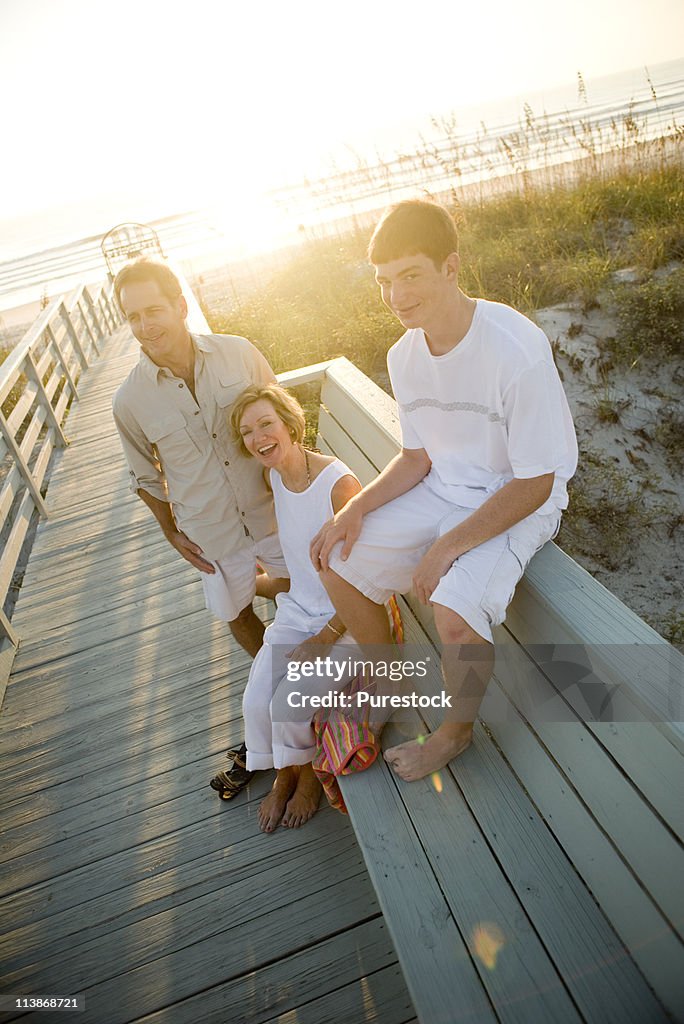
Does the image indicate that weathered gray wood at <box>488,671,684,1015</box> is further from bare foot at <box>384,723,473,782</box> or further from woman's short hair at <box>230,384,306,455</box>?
woman's short hair at <box>230,384,306,455</box>

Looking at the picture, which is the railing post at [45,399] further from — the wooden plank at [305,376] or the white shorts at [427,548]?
the white shorts at [427,548]

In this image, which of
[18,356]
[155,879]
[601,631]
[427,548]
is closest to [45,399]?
[18,356]

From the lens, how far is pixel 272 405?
7.13 feet

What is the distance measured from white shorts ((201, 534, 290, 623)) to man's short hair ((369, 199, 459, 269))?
1289 millimetres

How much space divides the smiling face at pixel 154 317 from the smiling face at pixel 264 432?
0.36 meters

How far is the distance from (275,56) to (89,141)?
4739 cm

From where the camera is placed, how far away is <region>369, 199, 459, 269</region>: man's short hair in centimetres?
164

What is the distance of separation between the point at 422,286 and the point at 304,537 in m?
0.96

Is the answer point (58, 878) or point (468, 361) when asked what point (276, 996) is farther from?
point (468, 361)

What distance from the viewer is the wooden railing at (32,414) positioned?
3867 mm

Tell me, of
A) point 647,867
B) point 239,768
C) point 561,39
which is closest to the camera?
point 647,867

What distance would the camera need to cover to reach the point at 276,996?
170cm

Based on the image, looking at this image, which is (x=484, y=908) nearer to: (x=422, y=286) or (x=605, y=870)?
(x=605, y=870)

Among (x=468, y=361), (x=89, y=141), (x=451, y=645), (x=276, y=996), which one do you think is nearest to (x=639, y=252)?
(x=468, y=361)
